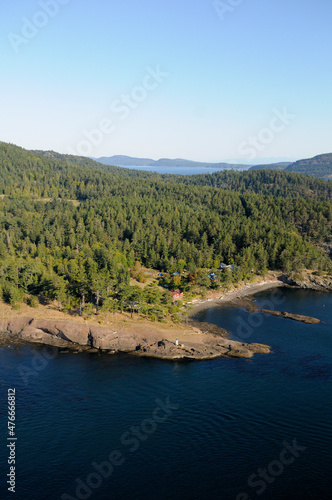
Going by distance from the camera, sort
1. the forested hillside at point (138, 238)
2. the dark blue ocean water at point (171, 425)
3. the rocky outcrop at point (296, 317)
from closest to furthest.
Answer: the dark blue ocean water at point (171, 425), the rocky outcrop at point (296, 317), the forested hillside at point (138, 238)

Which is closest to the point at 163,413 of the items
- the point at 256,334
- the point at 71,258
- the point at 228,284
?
→ the point at 256,334

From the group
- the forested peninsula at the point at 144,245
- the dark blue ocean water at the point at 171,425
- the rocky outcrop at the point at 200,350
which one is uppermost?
the forested peninsula at the point at 144,245

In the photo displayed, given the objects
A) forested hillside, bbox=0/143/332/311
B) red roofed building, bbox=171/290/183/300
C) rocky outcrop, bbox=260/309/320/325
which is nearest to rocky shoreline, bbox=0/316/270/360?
forested hillside, bbox=0/143/332/311

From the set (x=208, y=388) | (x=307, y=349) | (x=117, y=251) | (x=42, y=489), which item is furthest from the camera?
(x=117, y=251)

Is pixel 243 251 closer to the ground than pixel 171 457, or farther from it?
farther from it

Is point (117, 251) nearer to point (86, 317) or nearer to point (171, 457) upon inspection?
point (86, 317)

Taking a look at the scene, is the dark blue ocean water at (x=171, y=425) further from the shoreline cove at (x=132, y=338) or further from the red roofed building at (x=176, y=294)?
the red roofed building at (x=176, y=294)

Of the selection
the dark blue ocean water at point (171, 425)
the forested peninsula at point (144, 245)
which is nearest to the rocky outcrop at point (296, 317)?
the dark blue ocean water at point (171, 425)

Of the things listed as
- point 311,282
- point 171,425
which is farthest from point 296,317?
point 171,425
